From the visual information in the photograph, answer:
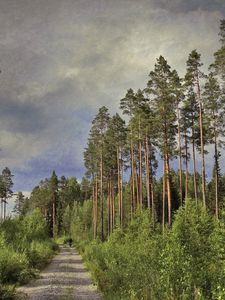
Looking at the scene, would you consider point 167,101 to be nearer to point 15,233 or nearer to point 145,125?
point 145,125

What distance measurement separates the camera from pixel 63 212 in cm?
11469

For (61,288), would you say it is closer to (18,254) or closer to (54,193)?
(18,254)

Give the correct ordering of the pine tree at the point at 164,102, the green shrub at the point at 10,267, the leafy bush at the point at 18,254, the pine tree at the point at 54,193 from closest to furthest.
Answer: the green shrub at the point at 10,267, the leafy bush at the point at 18,254, the pine tree at the point at 164,102, the pine tree at the point at 54,193

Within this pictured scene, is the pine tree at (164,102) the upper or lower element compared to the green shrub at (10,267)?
upper

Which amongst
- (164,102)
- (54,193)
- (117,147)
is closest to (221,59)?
(164,102)

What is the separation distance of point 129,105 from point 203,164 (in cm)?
1380

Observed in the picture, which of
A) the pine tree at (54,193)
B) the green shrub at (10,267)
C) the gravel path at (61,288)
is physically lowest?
the gravel path at (61,288)

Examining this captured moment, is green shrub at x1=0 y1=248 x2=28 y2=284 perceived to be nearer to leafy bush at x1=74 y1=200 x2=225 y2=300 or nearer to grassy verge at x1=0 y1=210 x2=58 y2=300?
grassy verge at x1=0 y1=210 x2=58 y2=300

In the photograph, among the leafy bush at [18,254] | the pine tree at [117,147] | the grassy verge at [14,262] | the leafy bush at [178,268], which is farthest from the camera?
the pine tree at [117,147]

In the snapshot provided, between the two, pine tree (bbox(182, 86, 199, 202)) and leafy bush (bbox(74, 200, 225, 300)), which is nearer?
leafy bush (bbox(74, 200, 225, 300))

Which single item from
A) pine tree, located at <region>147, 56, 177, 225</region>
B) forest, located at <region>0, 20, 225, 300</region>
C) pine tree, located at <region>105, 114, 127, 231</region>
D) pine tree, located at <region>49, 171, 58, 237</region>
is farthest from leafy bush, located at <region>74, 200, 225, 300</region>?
pine tree, located at <region>49, 171, 58, 237</region>

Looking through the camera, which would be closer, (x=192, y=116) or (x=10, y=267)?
(x=10, y=267)

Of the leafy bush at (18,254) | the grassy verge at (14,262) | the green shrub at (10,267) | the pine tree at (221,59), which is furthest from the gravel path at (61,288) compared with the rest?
the pine tree at (221,59)

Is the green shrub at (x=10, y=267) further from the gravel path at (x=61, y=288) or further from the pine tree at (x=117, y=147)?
the pine tree at (x=117, y=147)
